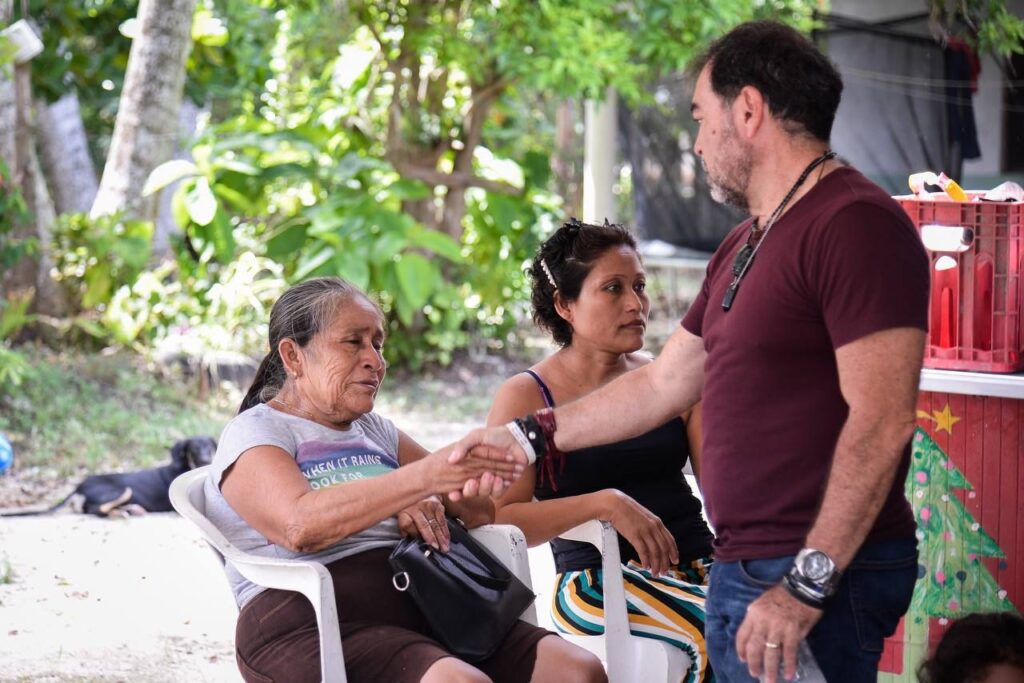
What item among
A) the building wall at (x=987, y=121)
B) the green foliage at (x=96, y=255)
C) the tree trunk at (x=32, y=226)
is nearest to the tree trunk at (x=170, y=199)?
the green foliage at (x=96, y=255)

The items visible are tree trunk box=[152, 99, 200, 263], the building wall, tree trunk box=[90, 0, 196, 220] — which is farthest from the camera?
tree trunk box=[152, 99, 200, 263]

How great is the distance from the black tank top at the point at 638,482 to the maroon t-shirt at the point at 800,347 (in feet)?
3.49

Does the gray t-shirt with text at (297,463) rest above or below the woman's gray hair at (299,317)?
below

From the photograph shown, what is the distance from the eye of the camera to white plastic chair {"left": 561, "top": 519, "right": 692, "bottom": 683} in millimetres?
2992

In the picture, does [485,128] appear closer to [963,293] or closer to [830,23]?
[830,23]

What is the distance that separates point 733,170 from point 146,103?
24.2 ft

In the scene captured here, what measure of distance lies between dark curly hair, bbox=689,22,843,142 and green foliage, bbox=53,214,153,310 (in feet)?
22.8

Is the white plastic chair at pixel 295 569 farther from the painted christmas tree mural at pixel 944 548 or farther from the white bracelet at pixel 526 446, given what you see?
the painted christmas tree mural at pixel 944 548

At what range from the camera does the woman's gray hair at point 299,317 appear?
3006mm

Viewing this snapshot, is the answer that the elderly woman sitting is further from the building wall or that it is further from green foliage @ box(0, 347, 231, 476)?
the building wall

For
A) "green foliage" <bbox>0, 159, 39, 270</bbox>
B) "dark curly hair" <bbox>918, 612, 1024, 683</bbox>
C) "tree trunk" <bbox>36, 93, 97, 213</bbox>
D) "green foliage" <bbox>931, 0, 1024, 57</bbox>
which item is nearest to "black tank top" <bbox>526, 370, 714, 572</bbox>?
"dark curly hair" <bbox>918, 612, 1024, 683</bbox>

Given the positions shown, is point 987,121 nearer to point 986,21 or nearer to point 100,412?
point 986,21

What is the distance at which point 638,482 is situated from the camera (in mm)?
3223

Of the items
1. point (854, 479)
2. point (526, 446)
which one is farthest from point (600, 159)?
point (854, 479)
